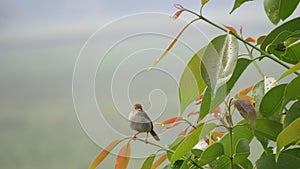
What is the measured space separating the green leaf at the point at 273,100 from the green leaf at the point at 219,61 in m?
0.05

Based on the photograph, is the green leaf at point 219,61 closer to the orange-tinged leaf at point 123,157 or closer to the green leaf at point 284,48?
the green leaf at point 284,48

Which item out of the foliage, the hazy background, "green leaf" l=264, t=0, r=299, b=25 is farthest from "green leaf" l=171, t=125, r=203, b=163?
the hazy background

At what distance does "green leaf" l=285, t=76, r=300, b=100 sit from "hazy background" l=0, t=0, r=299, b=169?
2.34 ft

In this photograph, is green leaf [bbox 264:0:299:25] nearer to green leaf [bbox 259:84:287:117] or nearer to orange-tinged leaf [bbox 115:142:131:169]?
green leaf [bbox 259:84:287:117]

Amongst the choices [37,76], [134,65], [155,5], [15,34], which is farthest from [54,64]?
[134,65]

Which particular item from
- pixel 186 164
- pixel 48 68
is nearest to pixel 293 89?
pixel 186 164

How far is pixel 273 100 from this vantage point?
0.36m

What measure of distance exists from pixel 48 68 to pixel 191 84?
90cm

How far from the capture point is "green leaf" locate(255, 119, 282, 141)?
0.38 metres

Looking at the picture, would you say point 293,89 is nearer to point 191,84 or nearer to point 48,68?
point 191,84

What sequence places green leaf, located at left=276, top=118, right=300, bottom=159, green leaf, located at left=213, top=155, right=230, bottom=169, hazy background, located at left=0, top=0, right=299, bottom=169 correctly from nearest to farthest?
green leaf, located at left=276, top=118, right=300, bottom=159, green leaf, located at left=213, top=155, right=230, bottom=169, hazy background, located at left=0, top=0, right=299, bottom=169

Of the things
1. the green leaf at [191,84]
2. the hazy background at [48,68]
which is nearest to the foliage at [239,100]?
the green leaf at [191,84]

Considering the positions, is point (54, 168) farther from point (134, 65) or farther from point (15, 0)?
point (134, 65)

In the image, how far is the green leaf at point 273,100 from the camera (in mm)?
361
